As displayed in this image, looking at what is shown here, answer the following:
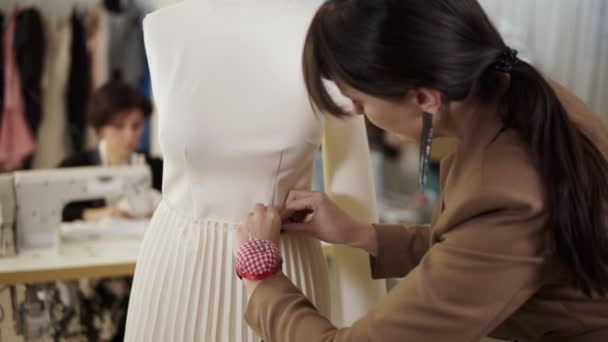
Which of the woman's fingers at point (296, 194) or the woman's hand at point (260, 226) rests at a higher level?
the woman's fingers at point (296, 194)

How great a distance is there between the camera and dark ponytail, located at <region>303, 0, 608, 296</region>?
0.67m

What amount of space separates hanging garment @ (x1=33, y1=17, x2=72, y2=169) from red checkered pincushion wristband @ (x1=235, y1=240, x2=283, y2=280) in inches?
93.3

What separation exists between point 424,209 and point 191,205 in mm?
2089

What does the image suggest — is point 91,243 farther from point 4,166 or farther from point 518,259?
point 4,166

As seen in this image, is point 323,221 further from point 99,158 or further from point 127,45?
point 127,45

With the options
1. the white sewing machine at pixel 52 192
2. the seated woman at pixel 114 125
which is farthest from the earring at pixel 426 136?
the seated woman at pixel 114 125

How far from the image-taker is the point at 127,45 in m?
2.99

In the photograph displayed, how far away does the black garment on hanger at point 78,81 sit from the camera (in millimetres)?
2891

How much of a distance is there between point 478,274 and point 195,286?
419 millimetres

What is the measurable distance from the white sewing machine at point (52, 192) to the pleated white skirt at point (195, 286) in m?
0.69

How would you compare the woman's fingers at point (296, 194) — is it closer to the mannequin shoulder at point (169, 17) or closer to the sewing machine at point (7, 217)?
the mannequin shoulder at point (169, 17)

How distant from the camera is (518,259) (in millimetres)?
689

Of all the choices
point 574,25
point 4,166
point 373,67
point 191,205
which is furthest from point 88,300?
point 574,25

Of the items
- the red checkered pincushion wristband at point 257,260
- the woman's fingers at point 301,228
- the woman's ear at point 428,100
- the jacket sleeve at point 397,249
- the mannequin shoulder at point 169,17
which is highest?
the mannequin shoulder at point 169,17
